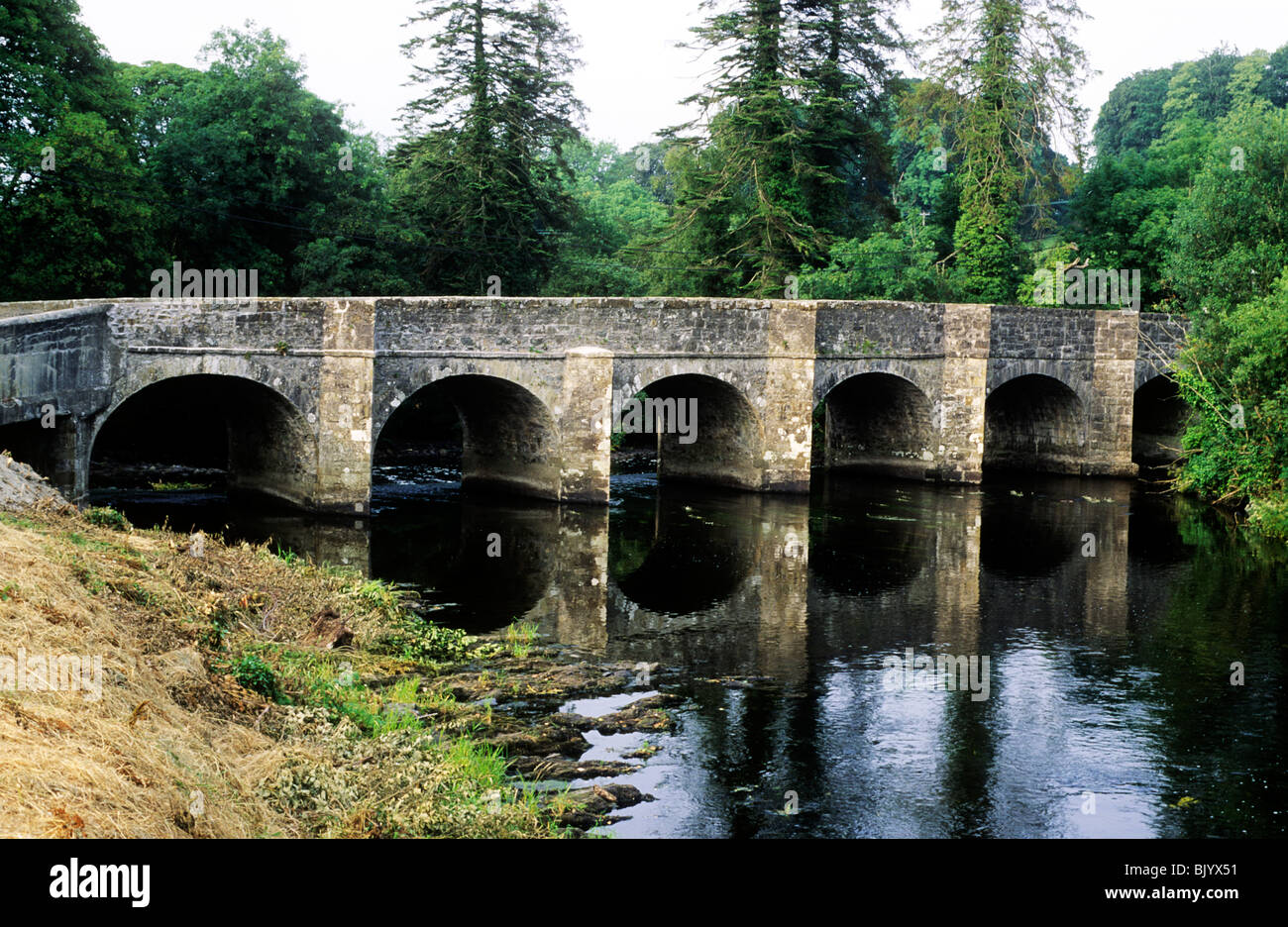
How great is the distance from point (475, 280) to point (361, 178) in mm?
5001

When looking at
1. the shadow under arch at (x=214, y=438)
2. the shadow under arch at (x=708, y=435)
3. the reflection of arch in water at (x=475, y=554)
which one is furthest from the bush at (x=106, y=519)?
the shadow under arch at (x=708, y=435)

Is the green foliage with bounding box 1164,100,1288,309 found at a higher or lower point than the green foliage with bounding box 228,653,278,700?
higher

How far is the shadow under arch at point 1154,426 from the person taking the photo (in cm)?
3456

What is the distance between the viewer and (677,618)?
16531 millimetres

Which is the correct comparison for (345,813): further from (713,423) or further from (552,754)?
(713,423)

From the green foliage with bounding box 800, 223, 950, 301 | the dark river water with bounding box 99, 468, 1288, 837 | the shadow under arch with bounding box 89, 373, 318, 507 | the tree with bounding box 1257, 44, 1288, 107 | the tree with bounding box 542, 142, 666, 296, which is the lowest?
the dark river water with bounding box 99, 468, 1288, 837

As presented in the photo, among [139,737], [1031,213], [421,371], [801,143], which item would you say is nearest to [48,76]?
[421,371]

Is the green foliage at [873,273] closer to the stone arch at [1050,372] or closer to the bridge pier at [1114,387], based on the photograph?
the stone arch at [1050,372]

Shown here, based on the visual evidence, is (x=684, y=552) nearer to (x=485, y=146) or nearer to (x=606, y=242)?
(x=485, y=146)

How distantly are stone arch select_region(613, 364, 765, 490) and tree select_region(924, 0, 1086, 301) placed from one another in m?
10.3

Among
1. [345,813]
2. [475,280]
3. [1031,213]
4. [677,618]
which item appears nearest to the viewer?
[345,813]

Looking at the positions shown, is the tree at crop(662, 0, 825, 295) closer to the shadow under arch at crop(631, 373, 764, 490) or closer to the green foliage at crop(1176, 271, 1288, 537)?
the shadow under arch at crop(631, 373, 764, 490)

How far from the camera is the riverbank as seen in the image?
278 inches

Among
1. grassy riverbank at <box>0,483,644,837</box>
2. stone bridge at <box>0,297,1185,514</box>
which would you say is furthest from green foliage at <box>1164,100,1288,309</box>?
grassy riverbank at <box>0,483,644,837</box>
